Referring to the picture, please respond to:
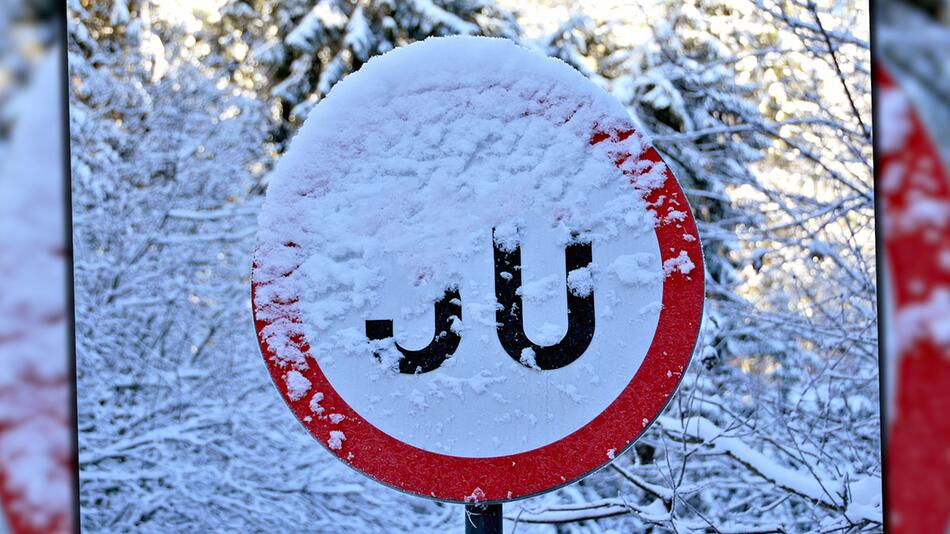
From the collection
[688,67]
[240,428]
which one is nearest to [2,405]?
[688,67]

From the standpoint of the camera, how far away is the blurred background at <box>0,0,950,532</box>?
83cm

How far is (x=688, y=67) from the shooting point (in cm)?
447

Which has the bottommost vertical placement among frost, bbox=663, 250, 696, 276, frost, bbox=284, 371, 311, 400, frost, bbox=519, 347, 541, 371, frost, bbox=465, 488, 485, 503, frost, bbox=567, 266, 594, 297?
frost, bbox=465, 488, 485, 503

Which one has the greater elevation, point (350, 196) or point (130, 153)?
point (130, 153)

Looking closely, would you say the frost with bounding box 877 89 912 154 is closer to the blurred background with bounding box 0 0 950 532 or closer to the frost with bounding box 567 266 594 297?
the blurred background with bounding box 0 0 950 532

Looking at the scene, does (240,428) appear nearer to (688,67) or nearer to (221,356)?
(221,356)

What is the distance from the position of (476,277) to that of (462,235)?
0.25ft

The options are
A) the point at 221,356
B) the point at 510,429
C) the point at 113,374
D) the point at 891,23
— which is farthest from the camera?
the point at 221,356

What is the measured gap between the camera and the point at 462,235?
1468mm

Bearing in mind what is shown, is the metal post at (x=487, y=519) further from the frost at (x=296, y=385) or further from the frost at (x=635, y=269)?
the frost at (x=635, y=269)

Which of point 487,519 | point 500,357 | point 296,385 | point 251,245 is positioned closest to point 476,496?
point 487,519

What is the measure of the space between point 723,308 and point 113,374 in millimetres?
4555

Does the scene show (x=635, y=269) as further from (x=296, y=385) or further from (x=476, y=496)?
(x=296, y=385)

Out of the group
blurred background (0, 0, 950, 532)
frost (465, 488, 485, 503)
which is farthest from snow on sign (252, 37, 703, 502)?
blurred background (0, 0, 950, 532)
